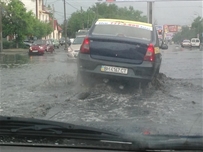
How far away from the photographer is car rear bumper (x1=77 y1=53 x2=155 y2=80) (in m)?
8.50

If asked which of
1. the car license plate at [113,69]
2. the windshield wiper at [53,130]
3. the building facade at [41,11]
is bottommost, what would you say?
the car license plate at [113,69]

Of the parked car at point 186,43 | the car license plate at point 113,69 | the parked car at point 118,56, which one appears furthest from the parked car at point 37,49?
the car license plate at point 113,69

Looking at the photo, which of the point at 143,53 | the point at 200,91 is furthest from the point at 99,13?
the point at 143,53

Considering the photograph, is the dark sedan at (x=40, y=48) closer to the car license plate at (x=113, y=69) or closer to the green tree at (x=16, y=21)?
the green tree at (x=16, y=21)

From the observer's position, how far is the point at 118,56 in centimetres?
848

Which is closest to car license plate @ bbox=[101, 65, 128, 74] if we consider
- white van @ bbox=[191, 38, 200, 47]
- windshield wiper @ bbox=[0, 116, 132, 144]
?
windshield wiper @ bbox=[0, 116, 132, 144]

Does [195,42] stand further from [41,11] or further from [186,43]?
[41,11]

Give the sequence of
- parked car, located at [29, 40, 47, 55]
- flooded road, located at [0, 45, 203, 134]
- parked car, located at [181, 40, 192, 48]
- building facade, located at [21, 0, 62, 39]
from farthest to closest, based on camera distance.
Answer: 1. building facade, located at [21, 0, 62, 39]
2. parked car, located at [181, 40, 192, 48]
3. parked car, located at [29, 40, 47, 55]
4. flooded road, located at [0, 45, 203, 134]

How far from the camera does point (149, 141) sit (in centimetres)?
311

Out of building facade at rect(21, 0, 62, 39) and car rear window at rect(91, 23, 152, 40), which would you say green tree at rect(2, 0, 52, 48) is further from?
car rear window at rect(91, 23, 152, 40)

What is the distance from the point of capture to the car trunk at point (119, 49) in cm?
838

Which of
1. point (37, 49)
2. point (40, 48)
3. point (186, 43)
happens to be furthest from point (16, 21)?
point (186, 43)

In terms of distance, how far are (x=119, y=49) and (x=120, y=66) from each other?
0.33 meters

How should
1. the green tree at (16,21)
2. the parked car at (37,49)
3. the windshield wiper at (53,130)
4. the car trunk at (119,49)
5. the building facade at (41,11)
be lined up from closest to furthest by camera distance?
1. the windshield wiper at (53,130)
2. the car trunk at (119,49)
3. the parked car at (37,49)
4. the green tree at (16,21)
5. the building facade at (41,11)
